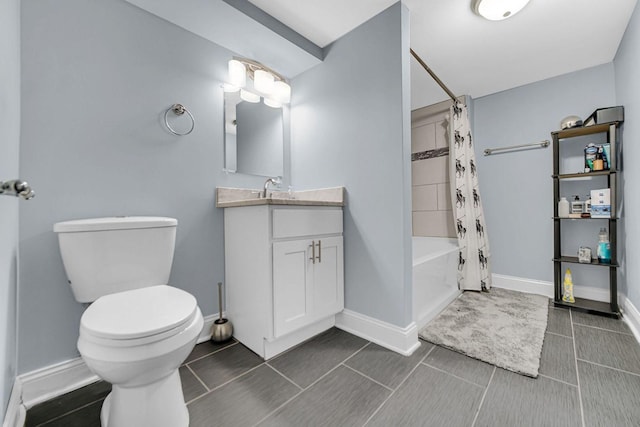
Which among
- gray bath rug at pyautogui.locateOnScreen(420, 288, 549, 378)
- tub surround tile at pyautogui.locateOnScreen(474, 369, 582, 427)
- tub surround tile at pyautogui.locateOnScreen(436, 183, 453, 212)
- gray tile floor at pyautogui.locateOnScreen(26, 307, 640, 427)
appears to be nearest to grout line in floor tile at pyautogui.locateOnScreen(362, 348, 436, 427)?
gray tile floor at pyautogui.locateOnScreen(26, 307, 640, 427)

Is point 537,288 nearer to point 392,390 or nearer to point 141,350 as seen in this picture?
point 392,390

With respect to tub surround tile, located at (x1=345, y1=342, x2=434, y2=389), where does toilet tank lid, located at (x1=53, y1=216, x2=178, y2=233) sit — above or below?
above

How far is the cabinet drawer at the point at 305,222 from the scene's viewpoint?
55.8 inches

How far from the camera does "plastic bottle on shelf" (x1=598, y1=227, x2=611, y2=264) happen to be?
77.5 inches

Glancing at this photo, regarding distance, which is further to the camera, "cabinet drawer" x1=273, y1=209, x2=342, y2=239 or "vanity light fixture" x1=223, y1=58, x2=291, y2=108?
Answer: "vanity light fixture" x1=223, y1=58, x2=291, y2=108

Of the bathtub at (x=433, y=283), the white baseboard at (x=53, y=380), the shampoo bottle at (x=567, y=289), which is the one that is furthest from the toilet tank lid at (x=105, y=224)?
the shampoo bottle at (x=567, y=289)

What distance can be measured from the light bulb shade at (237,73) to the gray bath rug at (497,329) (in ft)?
6.96

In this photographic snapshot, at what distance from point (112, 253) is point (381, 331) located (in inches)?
57.9

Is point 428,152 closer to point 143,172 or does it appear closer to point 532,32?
point 532,32

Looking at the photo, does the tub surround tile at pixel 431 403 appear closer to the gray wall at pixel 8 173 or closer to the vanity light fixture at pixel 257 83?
the gray wall at pixel 8 173

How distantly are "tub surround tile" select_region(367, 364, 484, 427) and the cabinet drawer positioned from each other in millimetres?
902

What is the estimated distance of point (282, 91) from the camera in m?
2.09

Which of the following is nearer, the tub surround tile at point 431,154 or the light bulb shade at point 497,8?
the light bulb shade at point 497,8

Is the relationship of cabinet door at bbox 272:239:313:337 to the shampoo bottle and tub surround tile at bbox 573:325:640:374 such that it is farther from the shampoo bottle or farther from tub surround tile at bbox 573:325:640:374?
the shampoo bottle
